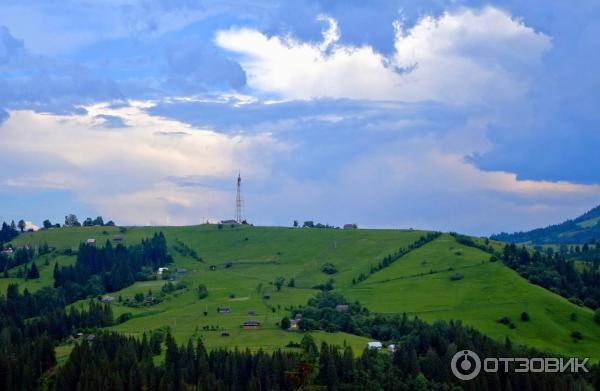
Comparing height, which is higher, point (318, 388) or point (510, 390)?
point (318, 388)

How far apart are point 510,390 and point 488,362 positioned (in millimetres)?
A: 13752

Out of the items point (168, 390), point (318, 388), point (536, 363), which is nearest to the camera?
point (318, 388)

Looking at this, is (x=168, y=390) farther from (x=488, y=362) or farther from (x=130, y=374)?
(x=488, y=362)

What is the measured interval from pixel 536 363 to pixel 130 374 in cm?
9588

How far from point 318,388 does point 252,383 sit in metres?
117

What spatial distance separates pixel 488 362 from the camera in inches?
7761

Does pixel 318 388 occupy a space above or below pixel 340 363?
above

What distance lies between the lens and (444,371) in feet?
645

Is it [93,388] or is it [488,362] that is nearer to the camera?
[93,388]

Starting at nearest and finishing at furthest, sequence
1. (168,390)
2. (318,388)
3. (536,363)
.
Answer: (318,388) < (168,390) < (536,363)

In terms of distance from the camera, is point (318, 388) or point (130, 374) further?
point (130, 374)

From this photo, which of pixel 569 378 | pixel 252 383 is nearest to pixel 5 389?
pixel 252 383

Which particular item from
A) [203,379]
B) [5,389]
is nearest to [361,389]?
[203,379]

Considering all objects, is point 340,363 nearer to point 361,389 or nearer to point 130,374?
point 361,389
